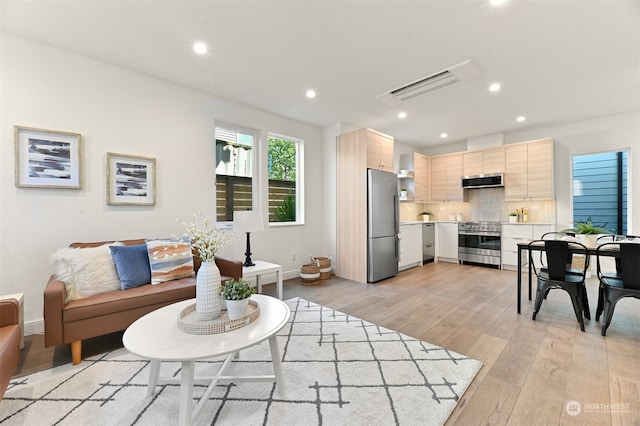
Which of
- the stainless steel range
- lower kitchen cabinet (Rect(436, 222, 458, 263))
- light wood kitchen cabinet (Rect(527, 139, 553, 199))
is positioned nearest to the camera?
light wood kitchen cabinet (Rect(527, 139, 553, 199))

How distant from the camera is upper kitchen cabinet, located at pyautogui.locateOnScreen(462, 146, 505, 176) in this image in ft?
17.9

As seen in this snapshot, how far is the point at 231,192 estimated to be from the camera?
4027 millimetres

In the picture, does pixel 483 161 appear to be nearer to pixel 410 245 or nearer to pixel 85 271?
pixel 410 245

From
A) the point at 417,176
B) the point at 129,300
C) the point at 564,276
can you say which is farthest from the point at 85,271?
the point at 417,176

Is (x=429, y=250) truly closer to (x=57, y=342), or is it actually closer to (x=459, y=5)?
(x=459, y=5)

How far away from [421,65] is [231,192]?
2.89 m

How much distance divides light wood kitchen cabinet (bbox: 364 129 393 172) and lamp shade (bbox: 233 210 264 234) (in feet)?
6.65

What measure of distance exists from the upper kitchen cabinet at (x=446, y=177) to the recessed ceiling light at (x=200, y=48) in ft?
17.4

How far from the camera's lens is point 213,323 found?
155cm

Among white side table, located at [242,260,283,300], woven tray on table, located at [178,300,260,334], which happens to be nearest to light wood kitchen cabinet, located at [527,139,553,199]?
white side table, located at [242,260,283,300]

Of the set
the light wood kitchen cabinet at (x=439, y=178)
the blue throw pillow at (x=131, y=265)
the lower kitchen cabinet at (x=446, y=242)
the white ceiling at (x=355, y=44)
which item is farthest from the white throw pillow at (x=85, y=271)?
the light wood kitchen cabinet at (x=439, y=178)

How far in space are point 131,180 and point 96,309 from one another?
4.90 ft

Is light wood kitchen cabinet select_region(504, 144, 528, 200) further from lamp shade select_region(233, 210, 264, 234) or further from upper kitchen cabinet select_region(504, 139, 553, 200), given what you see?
lamp shade select_region(233, 210, 264, 234)

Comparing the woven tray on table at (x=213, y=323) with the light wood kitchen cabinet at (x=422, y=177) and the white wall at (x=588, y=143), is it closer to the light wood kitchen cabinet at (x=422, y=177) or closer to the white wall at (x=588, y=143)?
the light wood kitchen cabinet at (x=422, y=177)
